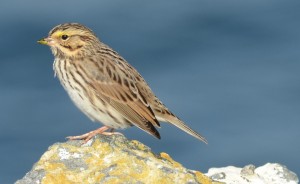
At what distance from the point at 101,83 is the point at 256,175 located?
3.42 meters

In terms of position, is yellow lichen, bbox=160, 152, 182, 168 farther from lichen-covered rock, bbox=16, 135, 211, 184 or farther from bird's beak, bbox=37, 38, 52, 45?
bird's beak, bbox=37, 38, 52, 45

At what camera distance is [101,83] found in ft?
42.3

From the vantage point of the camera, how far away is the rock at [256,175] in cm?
1070

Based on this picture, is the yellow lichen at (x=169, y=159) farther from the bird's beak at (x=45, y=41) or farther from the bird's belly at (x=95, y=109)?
the bird's beak at (x=45, y=41)

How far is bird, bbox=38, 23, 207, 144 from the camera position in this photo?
12.6 metres

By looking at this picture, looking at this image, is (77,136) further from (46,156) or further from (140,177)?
(140,177)

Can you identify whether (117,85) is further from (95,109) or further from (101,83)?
(95,109)

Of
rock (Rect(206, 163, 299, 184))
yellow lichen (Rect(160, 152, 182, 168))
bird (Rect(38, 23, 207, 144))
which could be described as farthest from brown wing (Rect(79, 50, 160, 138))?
yellow lichen (Rect(160, 152, 182, 168))

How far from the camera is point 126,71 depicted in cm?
1282

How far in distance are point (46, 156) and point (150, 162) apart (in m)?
1.37

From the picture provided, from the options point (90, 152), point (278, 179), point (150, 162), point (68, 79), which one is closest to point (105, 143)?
point (90, 152)

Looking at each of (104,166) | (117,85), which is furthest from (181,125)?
(104,166)

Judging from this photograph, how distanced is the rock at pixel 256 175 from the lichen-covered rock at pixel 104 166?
5.09 ft

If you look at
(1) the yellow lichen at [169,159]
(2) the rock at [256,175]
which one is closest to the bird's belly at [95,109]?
(2) the rock at [256,175]
